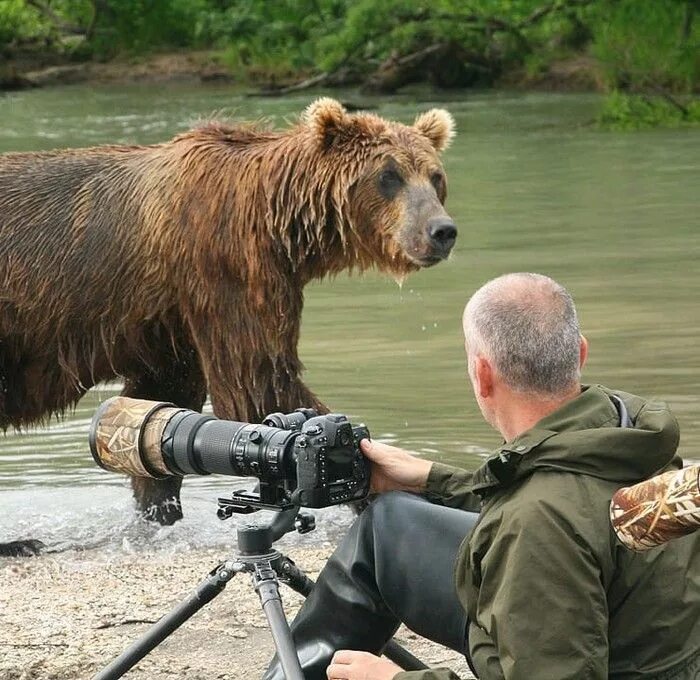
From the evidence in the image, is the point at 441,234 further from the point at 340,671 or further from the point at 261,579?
the point at 340,671

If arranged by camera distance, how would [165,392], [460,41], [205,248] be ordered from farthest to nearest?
[460,41] → [165,392] → [205,248]

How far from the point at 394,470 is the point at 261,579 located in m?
0.37

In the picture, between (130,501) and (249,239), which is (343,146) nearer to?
(249,239)

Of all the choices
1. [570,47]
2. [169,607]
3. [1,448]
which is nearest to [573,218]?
[1,448]

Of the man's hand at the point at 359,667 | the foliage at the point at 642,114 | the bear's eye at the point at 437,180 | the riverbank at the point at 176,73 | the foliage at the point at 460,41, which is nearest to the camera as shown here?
the man's hand at the point at 359,667

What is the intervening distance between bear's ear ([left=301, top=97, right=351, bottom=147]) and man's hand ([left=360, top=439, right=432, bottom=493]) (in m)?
2.99

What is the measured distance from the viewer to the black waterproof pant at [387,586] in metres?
3.24

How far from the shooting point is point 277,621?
10.8 feet

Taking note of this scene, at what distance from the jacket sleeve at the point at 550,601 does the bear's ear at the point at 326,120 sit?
12.5ft

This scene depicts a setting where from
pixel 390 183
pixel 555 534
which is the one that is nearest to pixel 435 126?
pixel 390 183

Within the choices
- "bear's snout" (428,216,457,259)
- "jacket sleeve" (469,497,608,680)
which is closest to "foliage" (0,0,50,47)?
"bear's snout" (428,216,457,259)

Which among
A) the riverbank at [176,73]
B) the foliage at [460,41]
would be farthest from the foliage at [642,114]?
the riverbank at [176,73]

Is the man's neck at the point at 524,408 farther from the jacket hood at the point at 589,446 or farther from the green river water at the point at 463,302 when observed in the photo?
the green river water at the point at 463,302

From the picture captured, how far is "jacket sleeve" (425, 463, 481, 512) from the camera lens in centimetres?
352
